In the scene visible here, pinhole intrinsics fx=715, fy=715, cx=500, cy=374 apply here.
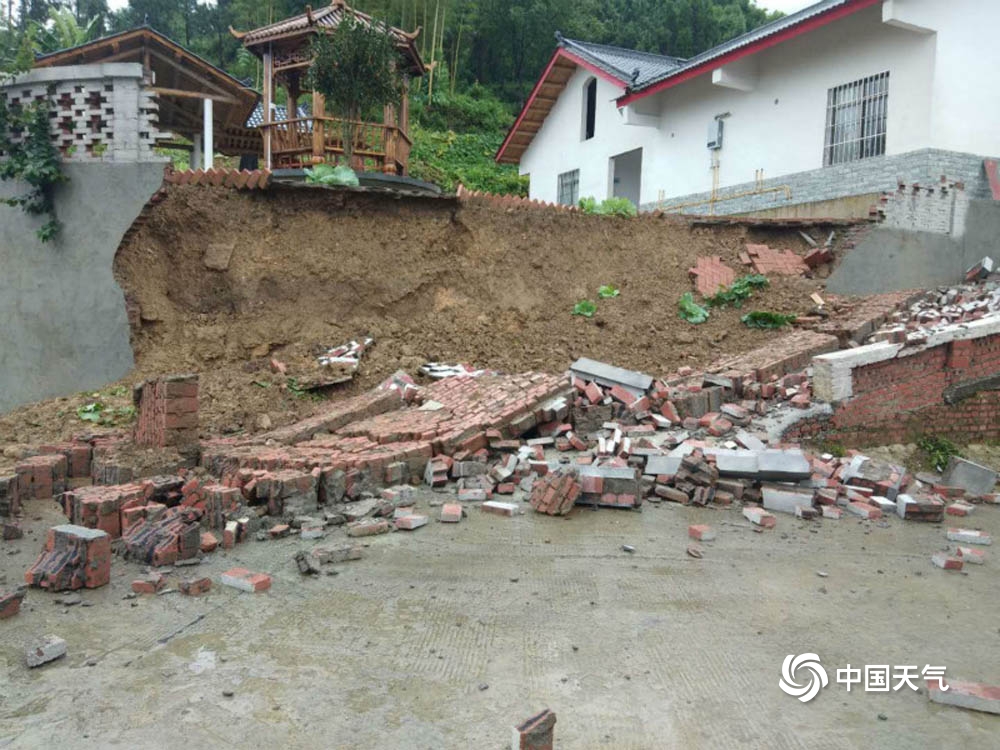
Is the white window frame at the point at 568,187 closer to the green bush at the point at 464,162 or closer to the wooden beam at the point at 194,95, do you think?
the green bush at the point at 464,162

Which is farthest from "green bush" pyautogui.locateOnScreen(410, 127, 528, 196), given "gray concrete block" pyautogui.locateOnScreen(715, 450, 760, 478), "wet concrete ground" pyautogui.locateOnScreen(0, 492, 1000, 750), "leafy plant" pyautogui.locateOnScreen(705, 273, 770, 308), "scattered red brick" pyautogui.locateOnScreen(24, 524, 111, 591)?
"scattered red brick" pyautogui.locateOnScreen(24, 524, 111, 591)

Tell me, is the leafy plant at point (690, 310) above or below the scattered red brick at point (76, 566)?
above

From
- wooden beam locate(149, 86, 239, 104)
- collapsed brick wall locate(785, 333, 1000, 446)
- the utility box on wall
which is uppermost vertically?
the utility box on wall

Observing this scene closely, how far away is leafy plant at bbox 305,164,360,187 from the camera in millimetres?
9961

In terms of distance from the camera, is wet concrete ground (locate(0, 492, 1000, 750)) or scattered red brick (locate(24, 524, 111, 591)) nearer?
wet concrete ground (locate(0, 492, 1000, 750))

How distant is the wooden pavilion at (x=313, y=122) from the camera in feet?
41.6

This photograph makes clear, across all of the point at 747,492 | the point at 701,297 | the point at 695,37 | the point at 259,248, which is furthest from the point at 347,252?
the point at 695,37

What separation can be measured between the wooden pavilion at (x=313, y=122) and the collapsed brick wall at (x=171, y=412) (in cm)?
740

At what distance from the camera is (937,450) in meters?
7.73

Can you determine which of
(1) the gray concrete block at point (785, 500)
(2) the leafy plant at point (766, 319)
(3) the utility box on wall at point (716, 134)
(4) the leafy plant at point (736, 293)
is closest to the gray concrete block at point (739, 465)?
(1) the gray concrete block at point (785, 500)

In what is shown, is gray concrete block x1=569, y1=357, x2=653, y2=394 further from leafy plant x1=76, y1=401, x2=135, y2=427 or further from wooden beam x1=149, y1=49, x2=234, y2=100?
wooden beam x1=149, y1=49, x2=234, y2=100

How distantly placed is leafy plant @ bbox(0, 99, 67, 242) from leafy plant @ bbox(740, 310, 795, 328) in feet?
30.8

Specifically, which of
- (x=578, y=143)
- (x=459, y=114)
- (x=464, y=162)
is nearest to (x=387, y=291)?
(x=578, y=143)

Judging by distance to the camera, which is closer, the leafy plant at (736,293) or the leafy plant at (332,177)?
the leafy plant at (332,177)
